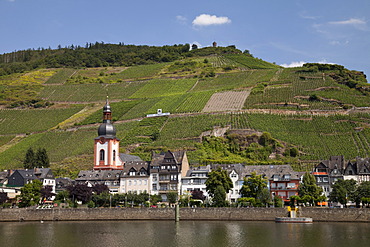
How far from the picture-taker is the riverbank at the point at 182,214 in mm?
73625

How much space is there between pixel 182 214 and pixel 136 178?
23138mm

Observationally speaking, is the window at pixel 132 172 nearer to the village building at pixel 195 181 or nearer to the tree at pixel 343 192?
the village building at pixel 195 181

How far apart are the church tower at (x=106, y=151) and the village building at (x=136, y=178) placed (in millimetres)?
12682

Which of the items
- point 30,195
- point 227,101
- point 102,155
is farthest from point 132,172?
point 227,101

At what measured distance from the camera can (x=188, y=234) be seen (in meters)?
62.0

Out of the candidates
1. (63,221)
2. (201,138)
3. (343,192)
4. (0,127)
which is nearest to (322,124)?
(201,138)

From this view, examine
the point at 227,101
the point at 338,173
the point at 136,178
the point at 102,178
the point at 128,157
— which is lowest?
the point at 136,178

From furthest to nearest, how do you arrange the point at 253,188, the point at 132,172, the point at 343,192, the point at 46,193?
the point at 132,172
the point at 46,193
the point at 253,188
the point at 343,192

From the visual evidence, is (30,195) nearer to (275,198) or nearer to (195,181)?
(195,181)

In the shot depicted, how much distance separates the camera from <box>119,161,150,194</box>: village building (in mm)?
99938

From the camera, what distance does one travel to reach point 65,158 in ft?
432

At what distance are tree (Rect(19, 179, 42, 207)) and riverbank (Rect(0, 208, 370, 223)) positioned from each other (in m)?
3.29

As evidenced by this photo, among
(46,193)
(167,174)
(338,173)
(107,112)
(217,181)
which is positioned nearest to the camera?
(217,181)

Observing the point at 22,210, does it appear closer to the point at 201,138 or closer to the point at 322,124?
the point at 201,138
